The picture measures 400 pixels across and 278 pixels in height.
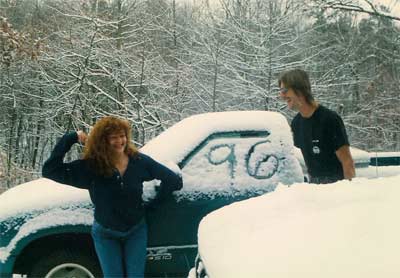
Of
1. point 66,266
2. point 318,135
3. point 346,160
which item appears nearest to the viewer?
point 346,160

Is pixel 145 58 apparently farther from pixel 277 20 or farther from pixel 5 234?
pixel 5 234

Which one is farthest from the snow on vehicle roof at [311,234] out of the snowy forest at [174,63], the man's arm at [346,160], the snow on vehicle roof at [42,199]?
the snowy forest at [174,63]

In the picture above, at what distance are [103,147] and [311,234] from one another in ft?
7.41

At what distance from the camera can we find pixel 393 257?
1.54 meters

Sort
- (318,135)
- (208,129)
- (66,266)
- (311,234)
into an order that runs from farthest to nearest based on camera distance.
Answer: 1. (208,129)
2. (66,266)
3. (318,135)
4. (311,234)

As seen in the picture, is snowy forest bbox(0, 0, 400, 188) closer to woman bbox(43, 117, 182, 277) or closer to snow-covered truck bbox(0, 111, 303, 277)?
snow-covered truck bbox(0, 111, 303, 277)

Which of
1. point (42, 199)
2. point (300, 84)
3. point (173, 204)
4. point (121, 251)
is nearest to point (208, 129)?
point (173, 204)

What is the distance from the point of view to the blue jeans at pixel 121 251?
371cm

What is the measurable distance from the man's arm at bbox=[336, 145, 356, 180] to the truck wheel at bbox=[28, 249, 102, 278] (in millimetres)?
2101

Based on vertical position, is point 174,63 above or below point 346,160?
above

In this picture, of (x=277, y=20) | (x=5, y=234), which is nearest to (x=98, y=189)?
(x=5, y=234)

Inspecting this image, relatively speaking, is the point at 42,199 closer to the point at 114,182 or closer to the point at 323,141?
the point at 114,182

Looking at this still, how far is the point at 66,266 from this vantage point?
4.32 meters

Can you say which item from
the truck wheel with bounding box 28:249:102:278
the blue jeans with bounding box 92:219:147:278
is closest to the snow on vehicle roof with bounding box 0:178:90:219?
the truck wheel with bounding box 28:249:102:278
